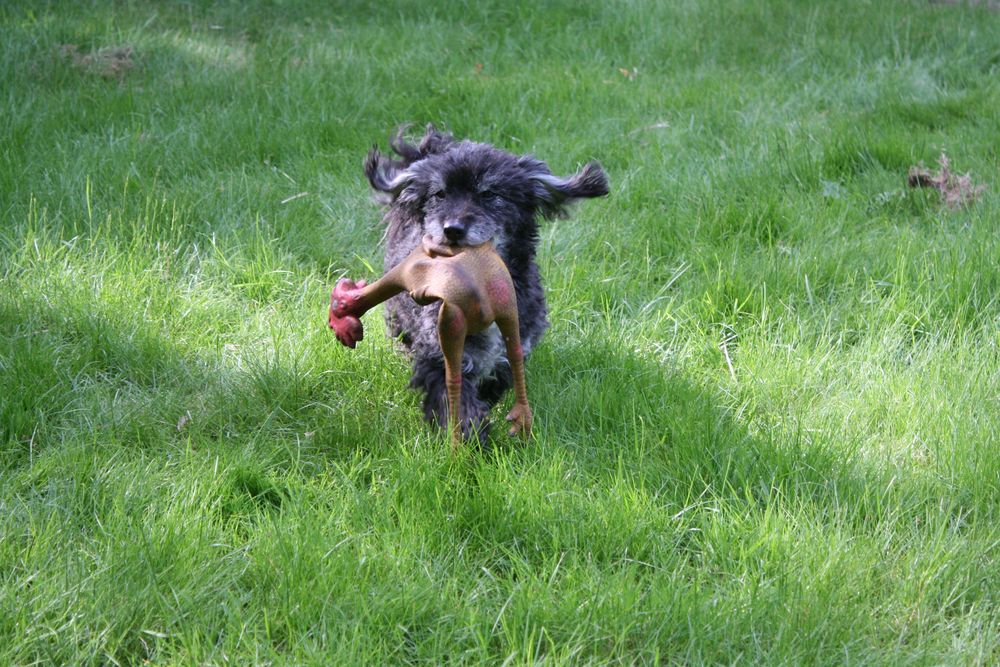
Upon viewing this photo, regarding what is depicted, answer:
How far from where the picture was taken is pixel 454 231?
10.8 ft

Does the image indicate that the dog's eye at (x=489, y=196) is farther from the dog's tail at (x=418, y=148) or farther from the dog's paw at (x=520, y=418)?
the dog's paw at (x=520, y=418)

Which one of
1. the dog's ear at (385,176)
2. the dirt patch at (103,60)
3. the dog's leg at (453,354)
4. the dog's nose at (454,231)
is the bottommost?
the dirt patch at (103,60)

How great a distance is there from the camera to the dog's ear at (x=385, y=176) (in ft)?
12.1

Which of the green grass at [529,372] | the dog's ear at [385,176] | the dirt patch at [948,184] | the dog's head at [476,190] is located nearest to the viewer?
the green grass at [529,372]

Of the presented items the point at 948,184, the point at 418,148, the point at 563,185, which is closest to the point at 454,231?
the point at 563,185

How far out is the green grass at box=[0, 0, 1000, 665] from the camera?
276cm

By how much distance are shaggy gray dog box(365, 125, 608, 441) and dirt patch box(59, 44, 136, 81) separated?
353 centimetres

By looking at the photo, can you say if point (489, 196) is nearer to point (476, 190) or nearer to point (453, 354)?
point (476, 190)

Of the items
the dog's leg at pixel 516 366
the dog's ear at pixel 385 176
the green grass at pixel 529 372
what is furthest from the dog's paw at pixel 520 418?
the dog's ear at pixel 385 176

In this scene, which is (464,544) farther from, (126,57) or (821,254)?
(126,57)

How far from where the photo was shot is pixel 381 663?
2.56 m

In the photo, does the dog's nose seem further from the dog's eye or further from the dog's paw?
the dog's paw

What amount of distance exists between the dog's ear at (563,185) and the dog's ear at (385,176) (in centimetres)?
45

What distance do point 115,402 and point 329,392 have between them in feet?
2.53
